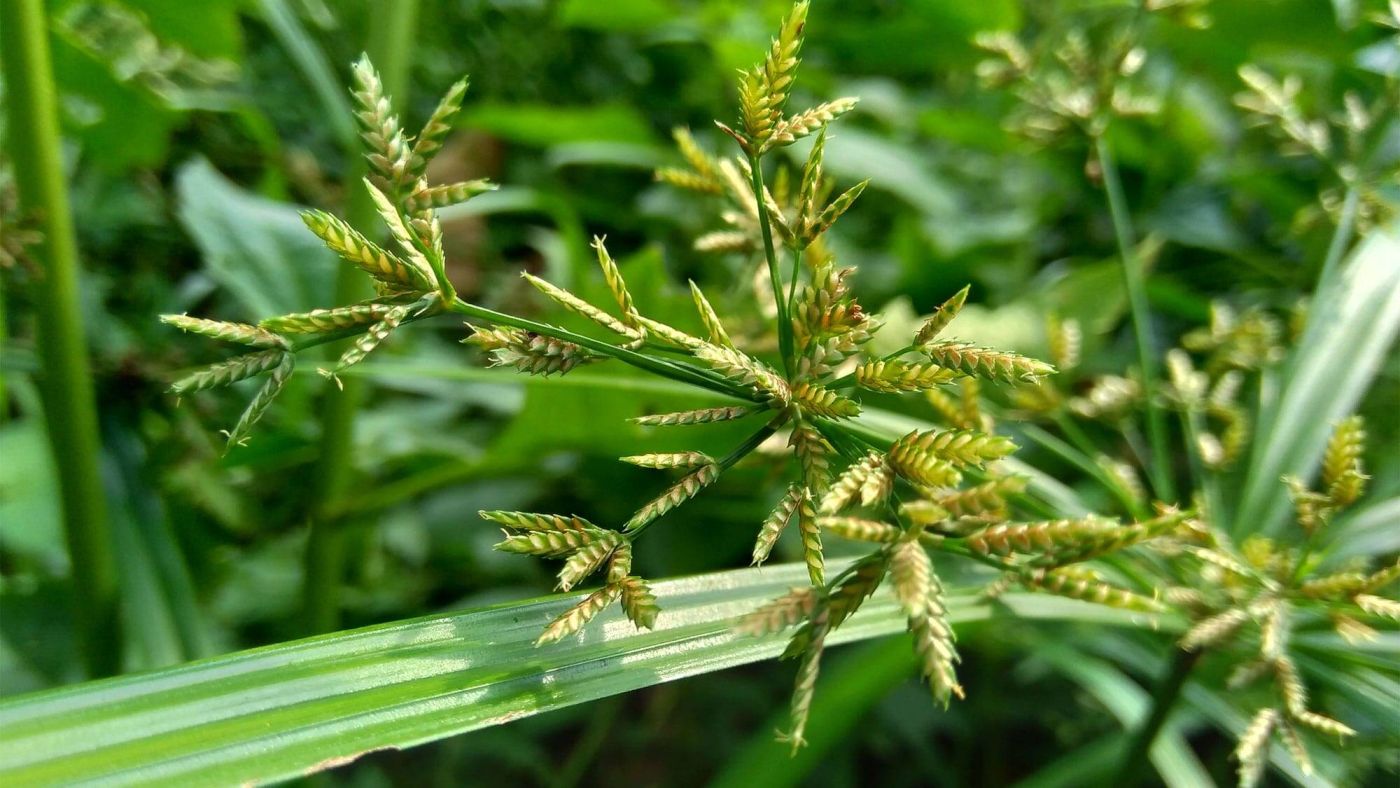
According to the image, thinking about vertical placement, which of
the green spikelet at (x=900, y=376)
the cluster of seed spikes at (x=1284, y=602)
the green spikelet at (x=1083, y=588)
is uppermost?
the green spikelet at (x=900, y=376)

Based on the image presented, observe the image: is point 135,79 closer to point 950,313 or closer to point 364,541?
point 364,541

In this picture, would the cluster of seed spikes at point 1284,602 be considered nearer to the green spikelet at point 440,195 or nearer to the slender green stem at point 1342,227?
the slender green stem at point 1342,227

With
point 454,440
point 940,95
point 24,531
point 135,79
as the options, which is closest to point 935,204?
point 940,95

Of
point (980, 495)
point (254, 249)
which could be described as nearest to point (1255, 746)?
point (980, 495)

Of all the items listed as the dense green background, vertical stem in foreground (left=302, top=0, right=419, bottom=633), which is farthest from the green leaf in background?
vertical stem in foreground (left=302, top=0, right=419, bottom=633)

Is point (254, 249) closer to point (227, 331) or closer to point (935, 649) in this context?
point (227, 331)

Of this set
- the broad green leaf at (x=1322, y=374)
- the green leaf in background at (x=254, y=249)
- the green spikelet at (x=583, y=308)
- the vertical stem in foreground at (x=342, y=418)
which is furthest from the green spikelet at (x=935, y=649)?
the green leaf in background at (x=254, y=249)
